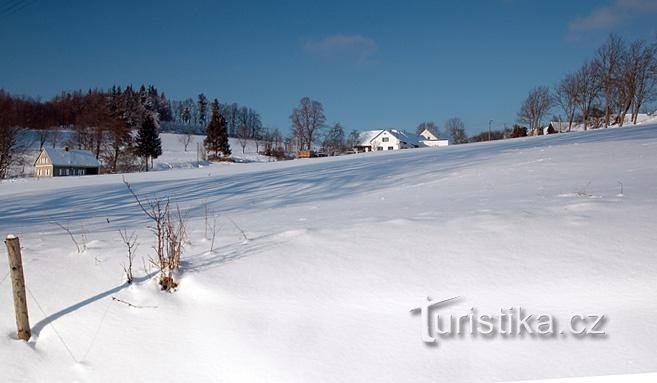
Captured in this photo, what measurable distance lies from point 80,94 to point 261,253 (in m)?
118

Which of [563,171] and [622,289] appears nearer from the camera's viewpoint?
[622,289]

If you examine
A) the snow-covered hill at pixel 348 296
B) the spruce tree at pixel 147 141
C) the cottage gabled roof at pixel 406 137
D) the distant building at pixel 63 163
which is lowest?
the snow-covered hill at pixel 348 296

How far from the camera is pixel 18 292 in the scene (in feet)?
11.2

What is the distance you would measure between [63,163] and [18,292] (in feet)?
180

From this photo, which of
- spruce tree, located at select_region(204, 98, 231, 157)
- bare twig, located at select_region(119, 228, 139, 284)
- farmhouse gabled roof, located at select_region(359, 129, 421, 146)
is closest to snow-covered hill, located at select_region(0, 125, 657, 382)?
bare twig, located at select_region(119, 228, 139, 284)

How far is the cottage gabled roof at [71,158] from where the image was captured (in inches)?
1949

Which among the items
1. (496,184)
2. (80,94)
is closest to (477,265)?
(496,184)

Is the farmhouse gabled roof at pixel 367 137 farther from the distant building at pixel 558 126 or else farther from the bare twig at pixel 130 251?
the bare twig at pixel 130 251

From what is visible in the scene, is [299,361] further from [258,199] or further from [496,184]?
[496,184]

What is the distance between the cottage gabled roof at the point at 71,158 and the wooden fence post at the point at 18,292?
54613 mm

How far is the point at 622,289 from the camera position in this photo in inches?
146

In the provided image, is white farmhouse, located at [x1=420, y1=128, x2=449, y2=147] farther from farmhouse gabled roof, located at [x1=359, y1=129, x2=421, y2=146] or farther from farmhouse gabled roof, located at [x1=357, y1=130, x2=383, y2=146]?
farmhouse gabled roof, located at [x1=357, y1=130, x2=383, y2=146]

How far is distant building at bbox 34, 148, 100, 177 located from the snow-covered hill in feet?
170

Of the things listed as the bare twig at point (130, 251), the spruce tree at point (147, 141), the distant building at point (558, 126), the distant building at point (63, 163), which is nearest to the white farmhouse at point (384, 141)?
the distant building at point (558, 126)
